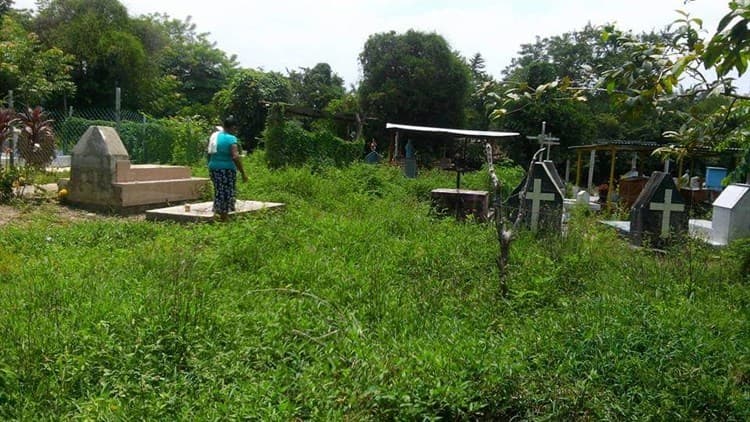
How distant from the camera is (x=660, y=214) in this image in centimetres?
770

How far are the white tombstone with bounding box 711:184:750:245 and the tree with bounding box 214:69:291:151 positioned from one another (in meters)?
21.2

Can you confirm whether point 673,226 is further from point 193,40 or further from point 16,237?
point 193,40

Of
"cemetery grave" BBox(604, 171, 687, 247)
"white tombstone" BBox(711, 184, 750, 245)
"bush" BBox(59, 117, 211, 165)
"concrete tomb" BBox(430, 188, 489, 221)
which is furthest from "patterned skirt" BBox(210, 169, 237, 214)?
"bush" BBox(59, 117, 211, 165)

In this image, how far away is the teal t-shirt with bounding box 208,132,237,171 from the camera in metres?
8.06

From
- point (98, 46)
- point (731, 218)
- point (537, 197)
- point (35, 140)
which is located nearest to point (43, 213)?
point (35, 140)

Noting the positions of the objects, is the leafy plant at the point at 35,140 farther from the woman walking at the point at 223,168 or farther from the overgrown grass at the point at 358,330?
the overgrown grass at the point at 358,330

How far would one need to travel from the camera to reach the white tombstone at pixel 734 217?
794cm

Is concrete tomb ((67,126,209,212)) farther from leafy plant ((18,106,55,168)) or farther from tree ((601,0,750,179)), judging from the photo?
tree ((601,0,750,179))

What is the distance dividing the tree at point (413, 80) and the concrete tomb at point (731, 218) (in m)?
20.0

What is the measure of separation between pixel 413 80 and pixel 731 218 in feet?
67.9

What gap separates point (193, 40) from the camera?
5119 cm

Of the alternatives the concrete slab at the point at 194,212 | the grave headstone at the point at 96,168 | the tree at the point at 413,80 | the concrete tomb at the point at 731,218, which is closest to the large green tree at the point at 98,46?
the tree at the point at 413,80

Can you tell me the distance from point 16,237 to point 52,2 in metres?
29.7

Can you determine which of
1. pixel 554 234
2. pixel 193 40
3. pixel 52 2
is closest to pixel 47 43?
pixel 52 2
